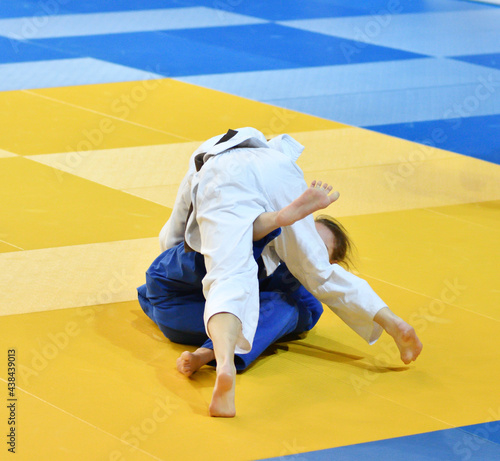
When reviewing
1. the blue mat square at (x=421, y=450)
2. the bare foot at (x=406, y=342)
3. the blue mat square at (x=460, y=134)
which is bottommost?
the blue mat square at (x=421, y=450)

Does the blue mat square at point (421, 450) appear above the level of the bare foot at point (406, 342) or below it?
below

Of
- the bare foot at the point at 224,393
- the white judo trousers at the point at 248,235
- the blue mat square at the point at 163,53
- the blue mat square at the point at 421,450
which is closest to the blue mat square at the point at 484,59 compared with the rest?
the blue mat square at the point at 163,53

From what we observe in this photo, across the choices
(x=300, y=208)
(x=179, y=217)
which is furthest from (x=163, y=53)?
(x=300, y=208)

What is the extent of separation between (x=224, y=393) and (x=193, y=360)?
1.15 ft

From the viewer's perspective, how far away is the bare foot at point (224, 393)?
10.8ft

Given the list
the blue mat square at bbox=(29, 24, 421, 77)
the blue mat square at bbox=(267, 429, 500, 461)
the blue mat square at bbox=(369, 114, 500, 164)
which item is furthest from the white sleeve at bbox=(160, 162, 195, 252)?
the blue mat square at bbox=(29, 24, 421, 77)

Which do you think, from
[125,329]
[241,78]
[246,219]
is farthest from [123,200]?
[241,78]

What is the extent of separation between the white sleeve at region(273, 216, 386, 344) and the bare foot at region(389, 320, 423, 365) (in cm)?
13

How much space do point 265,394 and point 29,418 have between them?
38.7 inches

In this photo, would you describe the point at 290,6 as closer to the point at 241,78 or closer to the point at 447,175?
the point at 241,78

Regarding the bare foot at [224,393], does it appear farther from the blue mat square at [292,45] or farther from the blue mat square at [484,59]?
the blue mat square at [484,59]

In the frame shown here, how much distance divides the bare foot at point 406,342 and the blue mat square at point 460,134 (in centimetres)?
348

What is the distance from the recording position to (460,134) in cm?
744

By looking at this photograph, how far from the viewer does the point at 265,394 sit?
362 centimetres
